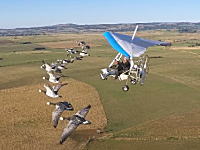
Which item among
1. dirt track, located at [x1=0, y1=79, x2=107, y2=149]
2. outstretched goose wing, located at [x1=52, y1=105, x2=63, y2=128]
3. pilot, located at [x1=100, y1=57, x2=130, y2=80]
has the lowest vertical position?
dirt track, located at [x1=0, y1=79, x2=107, y2=149]

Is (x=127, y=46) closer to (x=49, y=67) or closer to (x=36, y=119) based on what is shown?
(x=49, y=67)

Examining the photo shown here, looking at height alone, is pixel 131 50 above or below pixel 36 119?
above

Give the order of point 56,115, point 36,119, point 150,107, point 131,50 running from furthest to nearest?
point 150,107 < point 36,119 < point 56,115 < point 131,50

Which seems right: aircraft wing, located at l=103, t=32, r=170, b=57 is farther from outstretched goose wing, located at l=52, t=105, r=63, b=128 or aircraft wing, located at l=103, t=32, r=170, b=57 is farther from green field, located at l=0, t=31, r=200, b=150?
green field, located at l=0, t=31, r=200, b=150

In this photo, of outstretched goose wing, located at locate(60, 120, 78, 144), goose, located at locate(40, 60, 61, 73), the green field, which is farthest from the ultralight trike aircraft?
the green field

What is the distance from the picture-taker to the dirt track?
3931 cm

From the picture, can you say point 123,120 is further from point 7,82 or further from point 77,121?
point 7,82

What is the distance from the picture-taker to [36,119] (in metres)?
46.7

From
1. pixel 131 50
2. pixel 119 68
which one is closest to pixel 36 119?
pixel 119 68

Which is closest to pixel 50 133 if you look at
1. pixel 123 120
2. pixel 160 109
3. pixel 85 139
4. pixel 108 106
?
pixel 85 139

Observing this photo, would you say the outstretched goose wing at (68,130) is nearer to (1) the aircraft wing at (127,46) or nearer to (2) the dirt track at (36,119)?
(1) the aircraft wing at (127,46)

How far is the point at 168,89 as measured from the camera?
6581 cm

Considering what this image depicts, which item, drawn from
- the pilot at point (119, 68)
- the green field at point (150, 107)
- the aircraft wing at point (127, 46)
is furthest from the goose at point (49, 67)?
the aircraft wing at point (127, 46)

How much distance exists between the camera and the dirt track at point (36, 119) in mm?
39312
